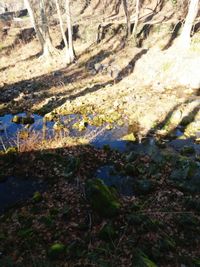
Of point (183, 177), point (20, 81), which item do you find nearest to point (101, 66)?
point (20, 81)

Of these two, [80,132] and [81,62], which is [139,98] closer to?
[80,132]

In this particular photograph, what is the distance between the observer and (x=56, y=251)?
5824mm

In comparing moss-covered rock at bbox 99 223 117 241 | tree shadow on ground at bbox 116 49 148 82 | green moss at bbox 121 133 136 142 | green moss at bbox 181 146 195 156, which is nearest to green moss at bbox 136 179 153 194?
moss-covered rock at bbox 99 223 117 241

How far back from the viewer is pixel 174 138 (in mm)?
10938

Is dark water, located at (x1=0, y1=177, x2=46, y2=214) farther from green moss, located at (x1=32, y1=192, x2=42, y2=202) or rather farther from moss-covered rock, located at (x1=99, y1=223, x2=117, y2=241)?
moss-covered rock, located at (x1=99, y1=223, x2=117, y2=241)

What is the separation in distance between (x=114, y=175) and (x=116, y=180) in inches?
10.8

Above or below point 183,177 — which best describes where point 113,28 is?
above

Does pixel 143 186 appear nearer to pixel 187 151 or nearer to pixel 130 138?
pixel 187 151

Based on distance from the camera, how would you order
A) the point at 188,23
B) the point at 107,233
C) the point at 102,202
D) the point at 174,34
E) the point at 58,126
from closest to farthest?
the point at 107,233 → the point at 102,202 → the point at 58,126 → the point at 188,23 → the point at 174,34

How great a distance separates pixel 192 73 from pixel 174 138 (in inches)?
241

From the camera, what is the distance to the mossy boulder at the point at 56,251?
5.78m

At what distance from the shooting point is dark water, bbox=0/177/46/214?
7.87 metres

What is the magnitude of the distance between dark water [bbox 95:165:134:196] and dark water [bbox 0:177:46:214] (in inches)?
73.0

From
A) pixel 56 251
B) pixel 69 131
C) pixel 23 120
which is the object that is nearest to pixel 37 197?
pixel 56 251
